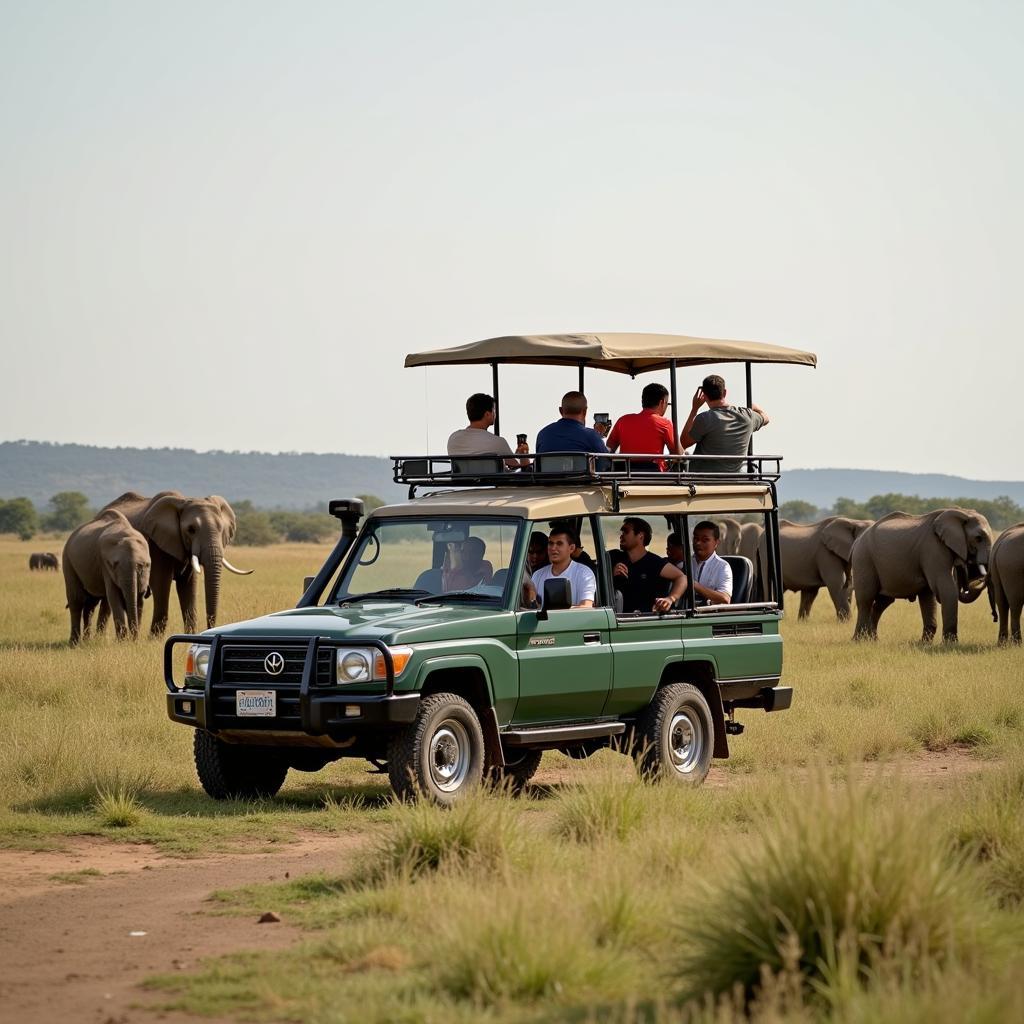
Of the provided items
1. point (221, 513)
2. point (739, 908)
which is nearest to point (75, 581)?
point (221, 513)

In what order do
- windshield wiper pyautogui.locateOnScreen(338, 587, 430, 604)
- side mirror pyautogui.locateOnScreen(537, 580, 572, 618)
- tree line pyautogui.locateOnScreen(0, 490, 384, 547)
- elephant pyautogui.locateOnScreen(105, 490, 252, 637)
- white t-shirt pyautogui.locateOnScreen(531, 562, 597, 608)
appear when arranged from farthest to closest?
tree line pyautogui.locateOnScreen(0, 490, 384, 547) < elephant pyautogui.locateOnScreen(105, 490, 252, 637) < white t-shirt pyautogui.locateOnScreen(531, 562, 597, 608) < windshield wiper pyautogui.locateOnScreen(338, 587, 430, 604) < side mirror pyautogui.locateOnScreen(537, 580, 572, 618)

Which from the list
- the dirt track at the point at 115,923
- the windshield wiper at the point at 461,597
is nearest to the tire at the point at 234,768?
the dirt track at the point at 115,923

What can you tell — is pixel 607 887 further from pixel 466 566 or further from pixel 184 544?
pixel 184 544

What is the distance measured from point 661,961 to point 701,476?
22.3 ft

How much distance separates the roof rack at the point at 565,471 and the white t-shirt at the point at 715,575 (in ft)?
2.06

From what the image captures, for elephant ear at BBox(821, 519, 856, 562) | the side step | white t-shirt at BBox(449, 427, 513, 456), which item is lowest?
the side step

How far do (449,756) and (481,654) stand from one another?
0.70 metres

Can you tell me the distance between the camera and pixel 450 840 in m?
9.48

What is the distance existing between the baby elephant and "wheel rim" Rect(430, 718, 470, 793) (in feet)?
50.3

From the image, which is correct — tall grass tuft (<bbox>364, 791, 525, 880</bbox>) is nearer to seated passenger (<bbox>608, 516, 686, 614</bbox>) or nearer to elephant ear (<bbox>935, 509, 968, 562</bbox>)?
seated passenger (<bbox>608, 516, 686, 614</bbox>)

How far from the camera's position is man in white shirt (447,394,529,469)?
14102mm

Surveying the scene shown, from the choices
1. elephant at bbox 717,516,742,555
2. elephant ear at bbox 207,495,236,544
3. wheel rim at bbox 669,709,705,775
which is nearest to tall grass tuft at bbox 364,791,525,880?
wheel rim at bbox 669,709,705,775

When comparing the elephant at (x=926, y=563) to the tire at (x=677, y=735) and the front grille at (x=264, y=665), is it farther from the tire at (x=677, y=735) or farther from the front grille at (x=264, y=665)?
the front grille at (x=264, y=665)

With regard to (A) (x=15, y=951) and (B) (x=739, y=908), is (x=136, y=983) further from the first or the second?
(B) (x=739, y=908)
